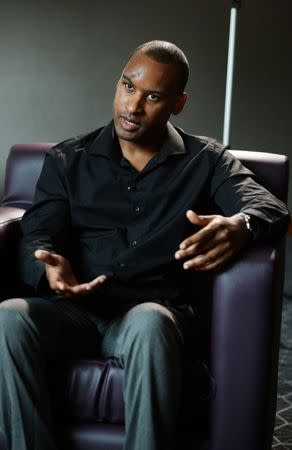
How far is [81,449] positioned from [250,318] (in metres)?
0.50

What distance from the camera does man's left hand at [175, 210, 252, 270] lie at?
1.54 m

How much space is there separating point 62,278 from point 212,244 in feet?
1.19

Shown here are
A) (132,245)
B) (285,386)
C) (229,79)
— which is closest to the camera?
(132,245)

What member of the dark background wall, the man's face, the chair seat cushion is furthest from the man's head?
the dark background wall

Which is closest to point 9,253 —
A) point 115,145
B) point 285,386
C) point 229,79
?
point 115,145

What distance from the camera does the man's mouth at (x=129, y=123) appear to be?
1838mm

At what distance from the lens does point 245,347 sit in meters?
1.54

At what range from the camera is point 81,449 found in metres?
1.59

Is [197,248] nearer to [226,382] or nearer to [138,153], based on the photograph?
[226,382]

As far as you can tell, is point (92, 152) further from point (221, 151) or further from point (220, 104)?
point (220, 104)

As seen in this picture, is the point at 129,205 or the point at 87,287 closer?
the point at 87,287

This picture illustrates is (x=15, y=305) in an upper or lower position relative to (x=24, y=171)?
lower

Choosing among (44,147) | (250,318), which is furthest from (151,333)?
(44,147)

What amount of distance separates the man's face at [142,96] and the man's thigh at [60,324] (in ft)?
1.64
